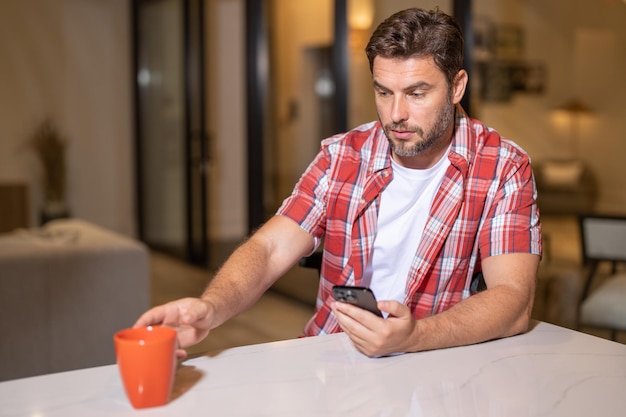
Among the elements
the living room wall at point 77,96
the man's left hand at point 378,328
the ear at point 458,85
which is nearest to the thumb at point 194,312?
the man's left hand at point 378,328

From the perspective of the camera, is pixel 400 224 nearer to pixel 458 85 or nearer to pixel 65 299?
pixel 458 85

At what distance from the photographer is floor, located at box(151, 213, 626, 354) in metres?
3.24

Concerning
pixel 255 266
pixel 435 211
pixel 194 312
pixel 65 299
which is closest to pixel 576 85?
pixel 435 211

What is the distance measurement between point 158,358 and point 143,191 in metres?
6.53

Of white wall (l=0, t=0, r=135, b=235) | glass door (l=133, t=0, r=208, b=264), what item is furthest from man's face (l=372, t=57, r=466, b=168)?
white wall (l=0, t=0, r=135, b=235)

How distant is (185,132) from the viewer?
6.46m

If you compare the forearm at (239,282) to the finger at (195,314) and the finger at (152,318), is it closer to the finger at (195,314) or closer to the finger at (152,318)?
the finger at (195,314)

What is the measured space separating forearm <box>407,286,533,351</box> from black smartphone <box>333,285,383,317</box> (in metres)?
0.08

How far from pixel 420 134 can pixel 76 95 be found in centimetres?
610

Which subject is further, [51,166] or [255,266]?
[51,166]

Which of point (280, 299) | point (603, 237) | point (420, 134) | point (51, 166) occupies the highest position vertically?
point (420, 134)

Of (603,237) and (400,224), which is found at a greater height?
(400,224)

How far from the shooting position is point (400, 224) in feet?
6.06

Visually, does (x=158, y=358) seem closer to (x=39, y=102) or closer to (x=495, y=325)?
(x=495, y=325)
